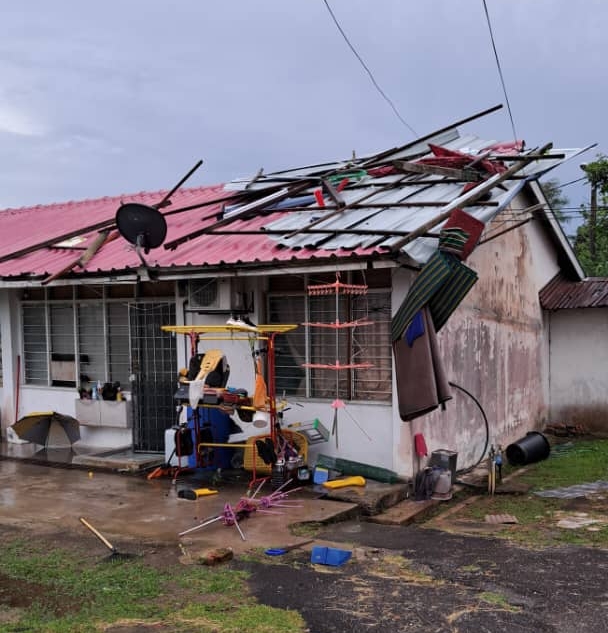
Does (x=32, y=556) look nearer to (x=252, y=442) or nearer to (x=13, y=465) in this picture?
(x=252, y=442)

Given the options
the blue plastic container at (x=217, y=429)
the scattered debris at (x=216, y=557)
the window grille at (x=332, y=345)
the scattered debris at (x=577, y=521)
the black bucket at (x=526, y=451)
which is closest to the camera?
the scattered debris at (x=216, y=557)

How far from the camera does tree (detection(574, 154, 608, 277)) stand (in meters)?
14.7

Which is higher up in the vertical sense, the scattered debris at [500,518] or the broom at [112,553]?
the broom at [112,553]

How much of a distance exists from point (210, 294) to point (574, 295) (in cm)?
809

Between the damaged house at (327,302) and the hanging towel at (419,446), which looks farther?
the hanging towel at (419,446)

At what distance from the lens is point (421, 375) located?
7.45 meters

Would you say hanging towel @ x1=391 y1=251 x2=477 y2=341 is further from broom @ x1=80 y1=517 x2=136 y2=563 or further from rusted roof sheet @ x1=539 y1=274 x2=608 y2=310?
rusted roof sheet @ x1=539 y1=274 x2=608 y2=310

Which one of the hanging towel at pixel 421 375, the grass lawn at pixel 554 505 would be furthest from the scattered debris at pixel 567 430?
the hanging towel at pixel 421 375

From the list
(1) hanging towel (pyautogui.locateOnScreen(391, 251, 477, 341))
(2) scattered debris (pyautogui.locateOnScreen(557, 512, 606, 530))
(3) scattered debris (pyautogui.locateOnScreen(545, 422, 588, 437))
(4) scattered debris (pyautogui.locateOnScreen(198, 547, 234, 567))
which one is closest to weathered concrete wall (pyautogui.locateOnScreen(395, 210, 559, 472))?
(3) scattered debris (pyautogui.locateOnScreen(545, 422, 588, 437))

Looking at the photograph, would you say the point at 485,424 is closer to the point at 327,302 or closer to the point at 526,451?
the point at 526,451

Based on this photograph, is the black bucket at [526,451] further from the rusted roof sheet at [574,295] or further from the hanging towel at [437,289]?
the hanging towel at [437,289]

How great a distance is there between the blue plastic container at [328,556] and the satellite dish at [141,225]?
4962mm

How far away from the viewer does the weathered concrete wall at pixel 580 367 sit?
13.8 m

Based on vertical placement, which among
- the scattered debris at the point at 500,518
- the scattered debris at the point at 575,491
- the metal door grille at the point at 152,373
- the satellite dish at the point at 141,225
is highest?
the satellite dish at the point at 141,225
